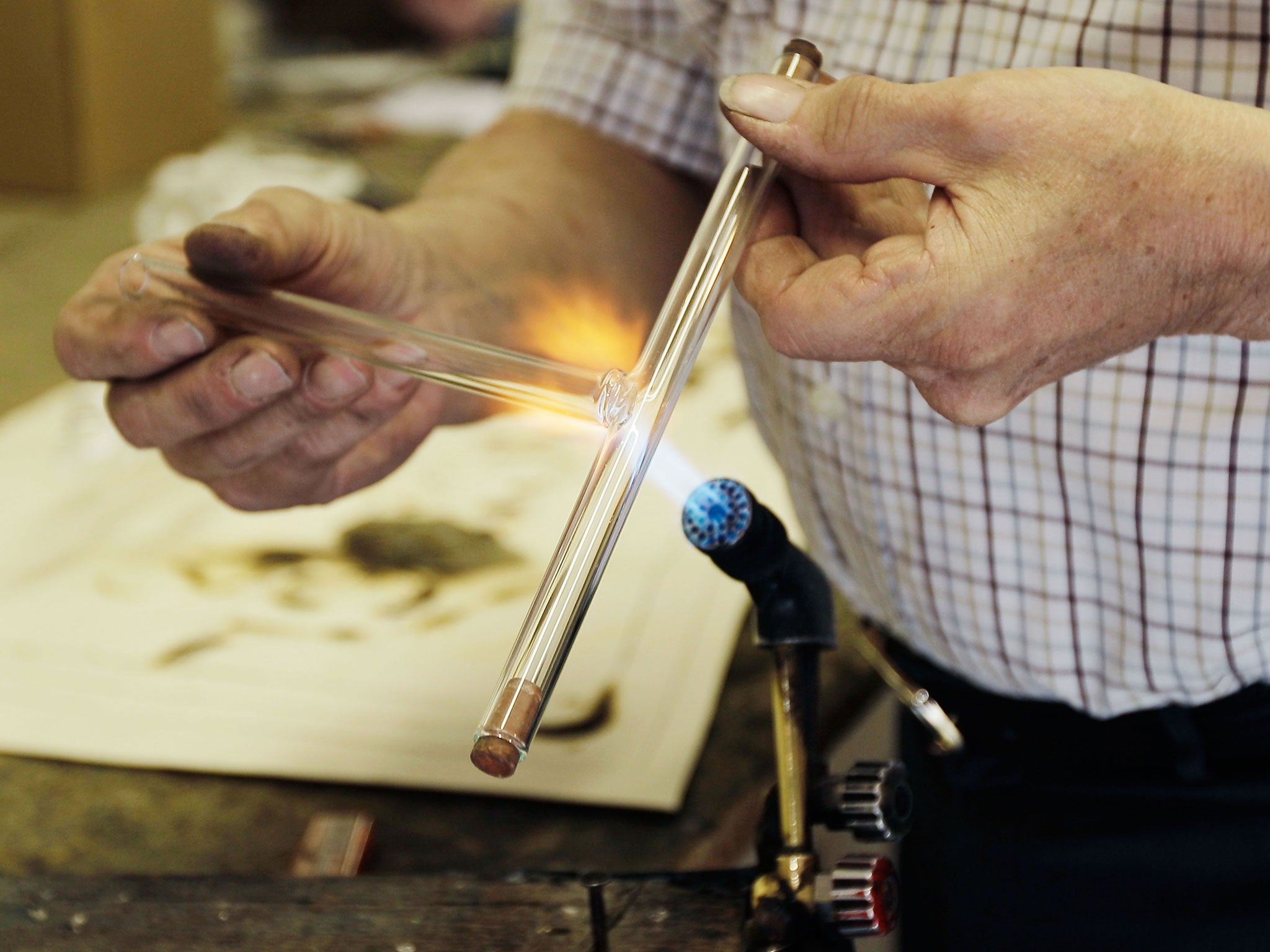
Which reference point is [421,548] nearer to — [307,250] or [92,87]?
[307,250]

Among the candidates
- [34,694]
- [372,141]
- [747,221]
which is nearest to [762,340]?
[747,221]

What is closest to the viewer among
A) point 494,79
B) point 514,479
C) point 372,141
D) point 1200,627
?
point 1200,627

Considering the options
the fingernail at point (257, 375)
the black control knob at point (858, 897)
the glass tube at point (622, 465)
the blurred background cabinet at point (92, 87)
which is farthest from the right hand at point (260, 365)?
the blurred background cabinet at point (92, 87)

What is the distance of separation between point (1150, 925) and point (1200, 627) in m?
0.16

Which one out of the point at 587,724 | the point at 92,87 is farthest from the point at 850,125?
the point at 92,87

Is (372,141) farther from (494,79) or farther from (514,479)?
(514,479)

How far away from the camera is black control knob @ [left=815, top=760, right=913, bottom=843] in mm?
408

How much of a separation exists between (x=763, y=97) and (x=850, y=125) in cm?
3

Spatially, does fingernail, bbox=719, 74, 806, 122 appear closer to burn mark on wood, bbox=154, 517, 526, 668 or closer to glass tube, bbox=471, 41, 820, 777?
glass tube, bbox=471, 41, 820, 777

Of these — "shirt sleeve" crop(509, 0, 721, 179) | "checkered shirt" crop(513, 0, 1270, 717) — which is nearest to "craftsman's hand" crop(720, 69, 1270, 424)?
"checkered shirt" crop(513, 0, 1270, 717)

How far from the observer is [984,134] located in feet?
1.14

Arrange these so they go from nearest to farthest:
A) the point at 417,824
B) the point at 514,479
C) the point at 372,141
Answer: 1. the point at 417,824
2. the point at 514,479
3. the point at 372,141

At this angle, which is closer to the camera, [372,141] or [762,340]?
[762,340]

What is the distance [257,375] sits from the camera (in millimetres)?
474
